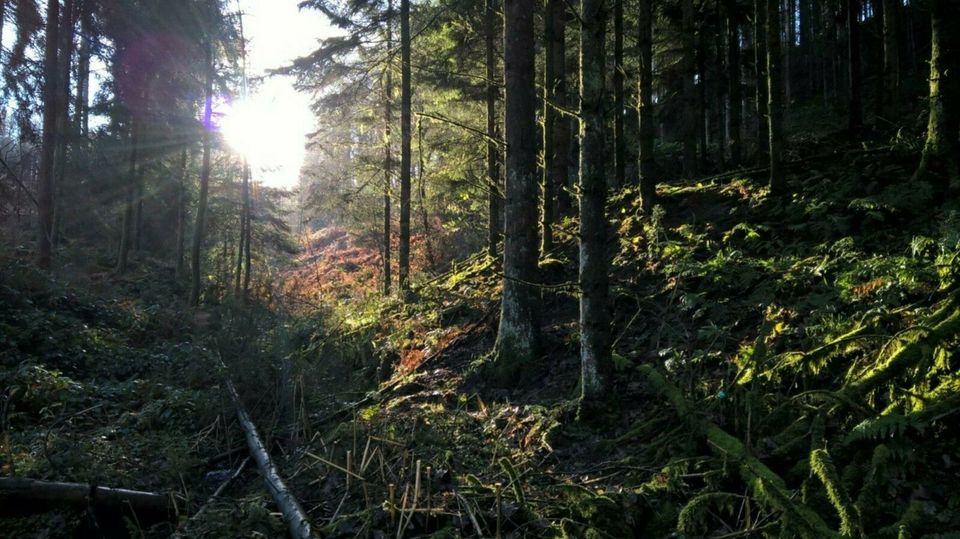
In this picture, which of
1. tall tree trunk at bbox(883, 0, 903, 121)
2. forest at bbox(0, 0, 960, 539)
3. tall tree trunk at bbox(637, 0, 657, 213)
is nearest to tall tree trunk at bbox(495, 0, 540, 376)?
forest at bbox(0, 0, 960, 539)

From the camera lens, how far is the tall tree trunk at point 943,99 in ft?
22.8

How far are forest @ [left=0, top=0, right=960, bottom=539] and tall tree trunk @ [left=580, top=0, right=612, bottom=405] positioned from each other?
3 centimetres

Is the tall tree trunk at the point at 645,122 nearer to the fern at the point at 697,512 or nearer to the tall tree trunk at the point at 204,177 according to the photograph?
the fern at the point at 697,512

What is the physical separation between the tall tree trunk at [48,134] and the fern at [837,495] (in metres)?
17.6

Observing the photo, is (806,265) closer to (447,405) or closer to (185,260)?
(447,405)

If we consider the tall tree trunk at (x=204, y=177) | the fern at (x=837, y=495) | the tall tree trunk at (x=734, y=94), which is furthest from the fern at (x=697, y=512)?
the tall tree trunk at (x=204, y=177)

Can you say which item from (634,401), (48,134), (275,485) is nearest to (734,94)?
(634,401)

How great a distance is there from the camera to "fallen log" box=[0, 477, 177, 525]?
4945 mm

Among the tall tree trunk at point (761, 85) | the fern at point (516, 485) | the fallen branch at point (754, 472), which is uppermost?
the tall tree trunk at point (761, 85)

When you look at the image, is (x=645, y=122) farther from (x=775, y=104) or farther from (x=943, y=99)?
(x=943, y=99)

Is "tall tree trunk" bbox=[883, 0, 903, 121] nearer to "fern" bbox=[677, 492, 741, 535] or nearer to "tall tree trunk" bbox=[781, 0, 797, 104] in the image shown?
"fern" bbox=[677, 492, 741, 535]

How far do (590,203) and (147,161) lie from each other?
75.6 feet

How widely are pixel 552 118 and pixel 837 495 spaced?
8.79m

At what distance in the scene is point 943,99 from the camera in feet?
22.9
